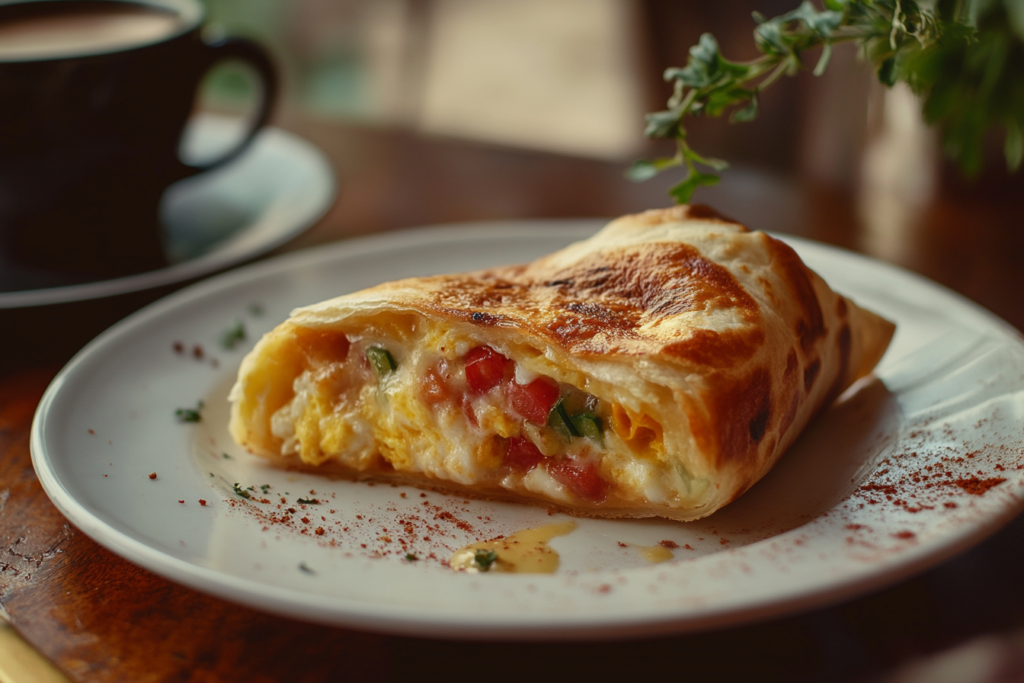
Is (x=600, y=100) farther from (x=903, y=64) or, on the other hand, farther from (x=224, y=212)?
(x=903, y=64)

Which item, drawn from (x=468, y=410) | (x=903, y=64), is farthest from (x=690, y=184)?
(x=468, y=410)

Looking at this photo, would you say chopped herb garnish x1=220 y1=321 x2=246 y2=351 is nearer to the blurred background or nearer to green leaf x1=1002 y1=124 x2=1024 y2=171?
the blurred background

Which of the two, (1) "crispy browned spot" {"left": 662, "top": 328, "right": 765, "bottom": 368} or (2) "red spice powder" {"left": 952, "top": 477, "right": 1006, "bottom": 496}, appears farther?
(1) "crispy browned spot" {"left": 662, "top": 328, "right": 765, "bottom": 368}

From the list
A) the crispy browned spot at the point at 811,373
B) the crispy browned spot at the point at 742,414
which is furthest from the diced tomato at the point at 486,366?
the crispy browned spot at the point at 811,373

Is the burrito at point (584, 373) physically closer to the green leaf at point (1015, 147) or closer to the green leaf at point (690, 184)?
the green leaf at point (690, 184)

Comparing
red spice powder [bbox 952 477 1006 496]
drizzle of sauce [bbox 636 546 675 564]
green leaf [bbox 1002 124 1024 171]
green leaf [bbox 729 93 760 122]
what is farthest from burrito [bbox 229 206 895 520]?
green leaf [bbox 1002 124 1024 171]

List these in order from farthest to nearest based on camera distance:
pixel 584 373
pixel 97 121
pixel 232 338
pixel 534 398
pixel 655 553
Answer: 1. pixel 97 121
2. pixel 232 338
3. pixel 534 398
4. pixel 584 373
5. pixel 655 553
